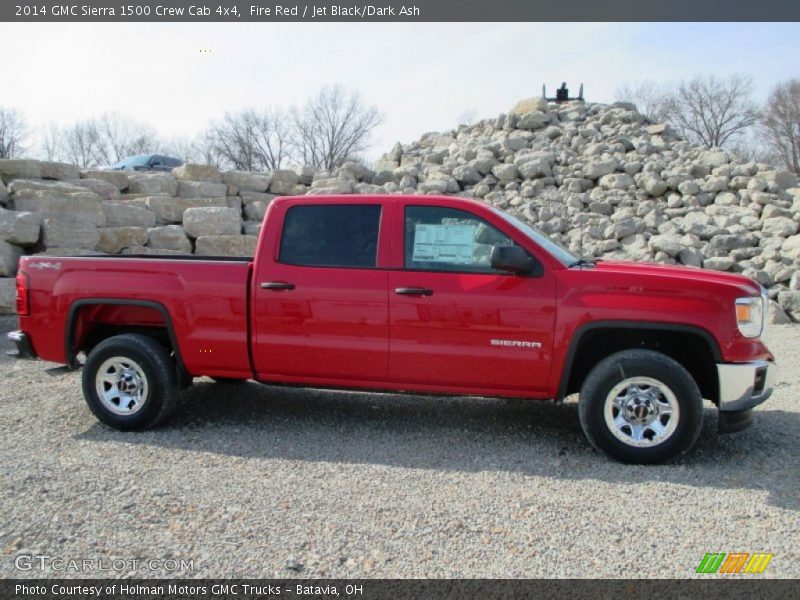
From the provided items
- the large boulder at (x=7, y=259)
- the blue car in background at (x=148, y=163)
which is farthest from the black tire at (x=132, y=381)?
the blue car in background at (x=148, y=163)

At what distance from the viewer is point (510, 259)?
4566 mm

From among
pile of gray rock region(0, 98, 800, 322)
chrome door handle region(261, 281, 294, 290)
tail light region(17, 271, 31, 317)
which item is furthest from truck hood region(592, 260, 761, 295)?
pile of gray rock region(0, 98, 800, 322)

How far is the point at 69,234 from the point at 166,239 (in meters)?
2.02

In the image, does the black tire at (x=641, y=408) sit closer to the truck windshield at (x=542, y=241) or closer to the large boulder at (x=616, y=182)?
the truck windshield at (x=542, y=241)

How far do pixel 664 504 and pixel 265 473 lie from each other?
2.53 metres

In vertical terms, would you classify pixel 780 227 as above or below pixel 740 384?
above

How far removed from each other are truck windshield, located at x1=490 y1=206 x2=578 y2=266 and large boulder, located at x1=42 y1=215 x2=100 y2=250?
30.9ft

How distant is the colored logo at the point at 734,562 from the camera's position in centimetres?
316

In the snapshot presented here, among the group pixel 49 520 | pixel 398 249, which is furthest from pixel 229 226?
pixel 49 520

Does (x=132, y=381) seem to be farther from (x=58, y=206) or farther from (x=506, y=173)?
(x=506, y=173)

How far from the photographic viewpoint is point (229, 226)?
14.5 m

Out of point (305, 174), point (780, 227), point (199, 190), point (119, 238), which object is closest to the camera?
point (119, 238)

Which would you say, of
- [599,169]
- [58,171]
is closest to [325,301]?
[58,171]

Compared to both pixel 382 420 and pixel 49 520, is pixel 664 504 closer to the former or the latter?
pixel 382 420
